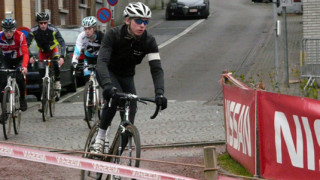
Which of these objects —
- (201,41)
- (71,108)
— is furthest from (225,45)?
(71,108)

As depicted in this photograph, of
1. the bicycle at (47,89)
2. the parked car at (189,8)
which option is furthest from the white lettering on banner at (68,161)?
the parked car at (189,8)

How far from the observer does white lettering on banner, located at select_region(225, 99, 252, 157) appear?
8984 millimetres

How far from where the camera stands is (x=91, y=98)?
1352 centimetres

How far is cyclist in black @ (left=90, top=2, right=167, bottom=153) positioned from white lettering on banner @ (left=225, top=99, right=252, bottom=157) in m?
1.36

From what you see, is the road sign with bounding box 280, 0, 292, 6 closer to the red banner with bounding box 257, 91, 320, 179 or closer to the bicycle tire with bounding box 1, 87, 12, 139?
the bicycle tire with bounding box 1, 87, 12, 139

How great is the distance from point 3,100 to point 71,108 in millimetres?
4713

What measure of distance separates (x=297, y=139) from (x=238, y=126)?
1.81 m

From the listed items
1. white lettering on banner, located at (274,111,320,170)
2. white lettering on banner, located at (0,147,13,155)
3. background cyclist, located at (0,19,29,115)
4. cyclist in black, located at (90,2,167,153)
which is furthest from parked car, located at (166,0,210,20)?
white lettering on banner, located at (0,147,13,155)

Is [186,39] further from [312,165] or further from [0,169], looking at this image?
[312,165]

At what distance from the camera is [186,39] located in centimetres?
3606

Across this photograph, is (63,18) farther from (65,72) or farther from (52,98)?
(52,98)

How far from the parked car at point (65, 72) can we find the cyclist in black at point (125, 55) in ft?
30.9

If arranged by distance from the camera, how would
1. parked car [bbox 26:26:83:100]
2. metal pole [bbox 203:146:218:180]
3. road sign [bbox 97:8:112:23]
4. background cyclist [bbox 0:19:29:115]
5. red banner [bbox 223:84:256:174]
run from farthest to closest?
1. road sign [bbox 97:8:112:23]
2. parked car [bbox 26:26:83:100]
3. background cyclist [bbox 0:19:29:115]
4. red banner [bbox 223:84:256:174]
5. metal pole [bbox 203:146:218:180]

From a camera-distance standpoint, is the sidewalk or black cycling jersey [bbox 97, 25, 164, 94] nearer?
black cycling jersey [bbox 97, 25, 164, 94]
